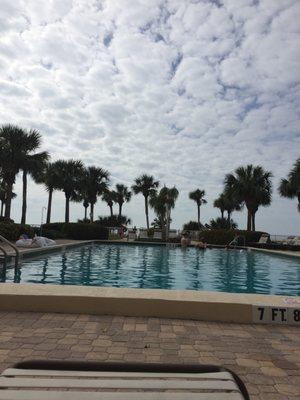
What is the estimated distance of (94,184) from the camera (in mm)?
45406

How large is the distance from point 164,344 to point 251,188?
33.6 meters

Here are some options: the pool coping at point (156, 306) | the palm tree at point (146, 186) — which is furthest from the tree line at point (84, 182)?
the pool coping at point (156, 306)

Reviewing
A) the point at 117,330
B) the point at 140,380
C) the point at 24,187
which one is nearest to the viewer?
the point at 140,380

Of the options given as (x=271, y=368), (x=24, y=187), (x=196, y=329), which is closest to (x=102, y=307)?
(x=196, y=329)

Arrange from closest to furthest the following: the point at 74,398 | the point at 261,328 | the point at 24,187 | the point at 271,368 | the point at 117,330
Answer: the point at 74,398 → the point at 271,368 → the point at 117,330 → the point at 261,328 → the point at 24,187

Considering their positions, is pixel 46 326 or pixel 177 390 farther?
pixel 46 326

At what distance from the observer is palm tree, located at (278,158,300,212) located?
32656mm

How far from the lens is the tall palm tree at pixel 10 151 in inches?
1128

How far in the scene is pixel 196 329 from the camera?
4.73m

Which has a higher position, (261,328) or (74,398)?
(74,398)

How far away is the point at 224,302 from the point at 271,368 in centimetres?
164

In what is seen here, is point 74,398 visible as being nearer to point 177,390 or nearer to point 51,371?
point 51,371

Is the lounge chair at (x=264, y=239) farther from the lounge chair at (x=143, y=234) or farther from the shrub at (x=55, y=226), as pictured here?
the shrub at (x=55, y=226)

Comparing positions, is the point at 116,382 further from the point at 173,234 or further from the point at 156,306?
the point at 173,234
